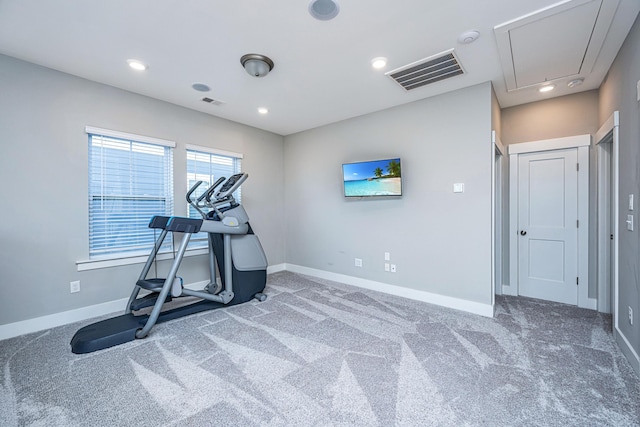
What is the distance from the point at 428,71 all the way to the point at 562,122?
6.71 feet

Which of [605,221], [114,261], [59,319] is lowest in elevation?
[59,319]

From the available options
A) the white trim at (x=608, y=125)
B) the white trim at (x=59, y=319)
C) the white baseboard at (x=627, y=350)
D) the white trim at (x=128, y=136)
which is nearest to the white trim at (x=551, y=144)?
the white trim at (x=608, y=125)

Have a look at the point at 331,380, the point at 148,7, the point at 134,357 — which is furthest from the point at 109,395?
the point at 148,7

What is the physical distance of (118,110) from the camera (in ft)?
10.5

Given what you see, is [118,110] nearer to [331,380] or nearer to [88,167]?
[88,167]

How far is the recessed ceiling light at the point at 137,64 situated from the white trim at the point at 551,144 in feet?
15.0

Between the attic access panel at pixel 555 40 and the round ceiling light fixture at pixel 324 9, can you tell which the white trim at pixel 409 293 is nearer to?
the attic access panel at pixel 555 40

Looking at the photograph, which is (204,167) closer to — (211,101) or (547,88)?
(211,101)

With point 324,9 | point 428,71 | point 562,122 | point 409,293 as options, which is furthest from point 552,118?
point 324,9

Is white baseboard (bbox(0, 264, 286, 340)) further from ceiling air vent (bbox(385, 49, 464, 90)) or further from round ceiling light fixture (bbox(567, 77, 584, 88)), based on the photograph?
round ceiling light fixture (bbox(567, 77, 584, 88))

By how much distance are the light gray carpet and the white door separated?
0.59 m

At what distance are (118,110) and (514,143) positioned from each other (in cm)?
510

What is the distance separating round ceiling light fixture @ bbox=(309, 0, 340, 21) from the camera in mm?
1883

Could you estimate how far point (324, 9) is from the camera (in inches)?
76.4
